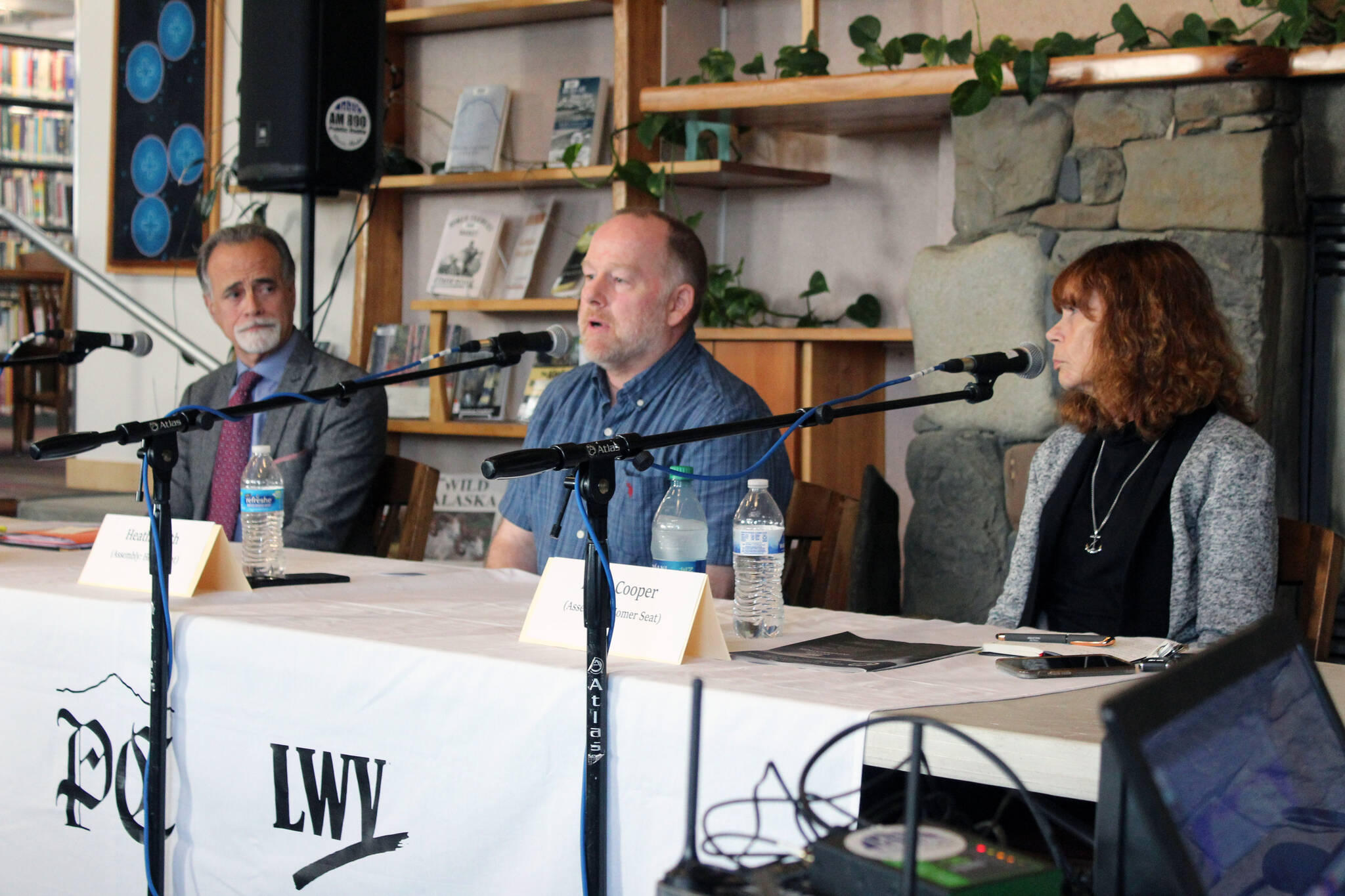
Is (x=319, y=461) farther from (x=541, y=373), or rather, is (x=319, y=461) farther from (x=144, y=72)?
(x=144, y=72)

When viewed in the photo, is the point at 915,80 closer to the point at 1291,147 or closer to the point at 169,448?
the point at 1291,147

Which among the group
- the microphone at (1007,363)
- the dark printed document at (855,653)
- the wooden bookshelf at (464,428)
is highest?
the microphone at (1007,363)

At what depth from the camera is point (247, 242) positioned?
124 inches

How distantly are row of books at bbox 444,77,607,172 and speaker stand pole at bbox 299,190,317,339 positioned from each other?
1.33ft

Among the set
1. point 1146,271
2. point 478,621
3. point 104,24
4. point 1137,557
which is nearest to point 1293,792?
point 478,621

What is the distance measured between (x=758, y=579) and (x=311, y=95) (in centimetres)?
252

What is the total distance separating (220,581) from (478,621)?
18.4 inches

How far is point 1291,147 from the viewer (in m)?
2.82

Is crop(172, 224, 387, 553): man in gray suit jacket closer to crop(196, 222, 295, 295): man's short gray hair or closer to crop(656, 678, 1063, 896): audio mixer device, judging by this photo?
crop(196, 222, 295, 295): man's short gray hair

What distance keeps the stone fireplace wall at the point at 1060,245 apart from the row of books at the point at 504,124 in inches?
45.4

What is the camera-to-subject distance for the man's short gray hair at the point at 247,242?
3.17 metres

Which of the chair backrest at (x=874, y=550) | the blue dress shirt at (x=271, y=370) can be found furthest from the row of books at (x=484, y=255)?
the chair backrest at (x=874, y=550)

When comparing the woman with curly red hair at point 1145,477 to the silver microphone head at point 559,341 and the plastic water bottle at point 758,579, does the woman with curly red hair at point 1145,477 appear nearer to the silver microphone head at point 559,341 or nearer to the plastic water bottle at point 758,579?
the plastic water bottle at point 758,579

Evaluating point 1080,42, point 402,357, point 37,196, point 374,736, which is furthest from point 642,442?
point 37,196
